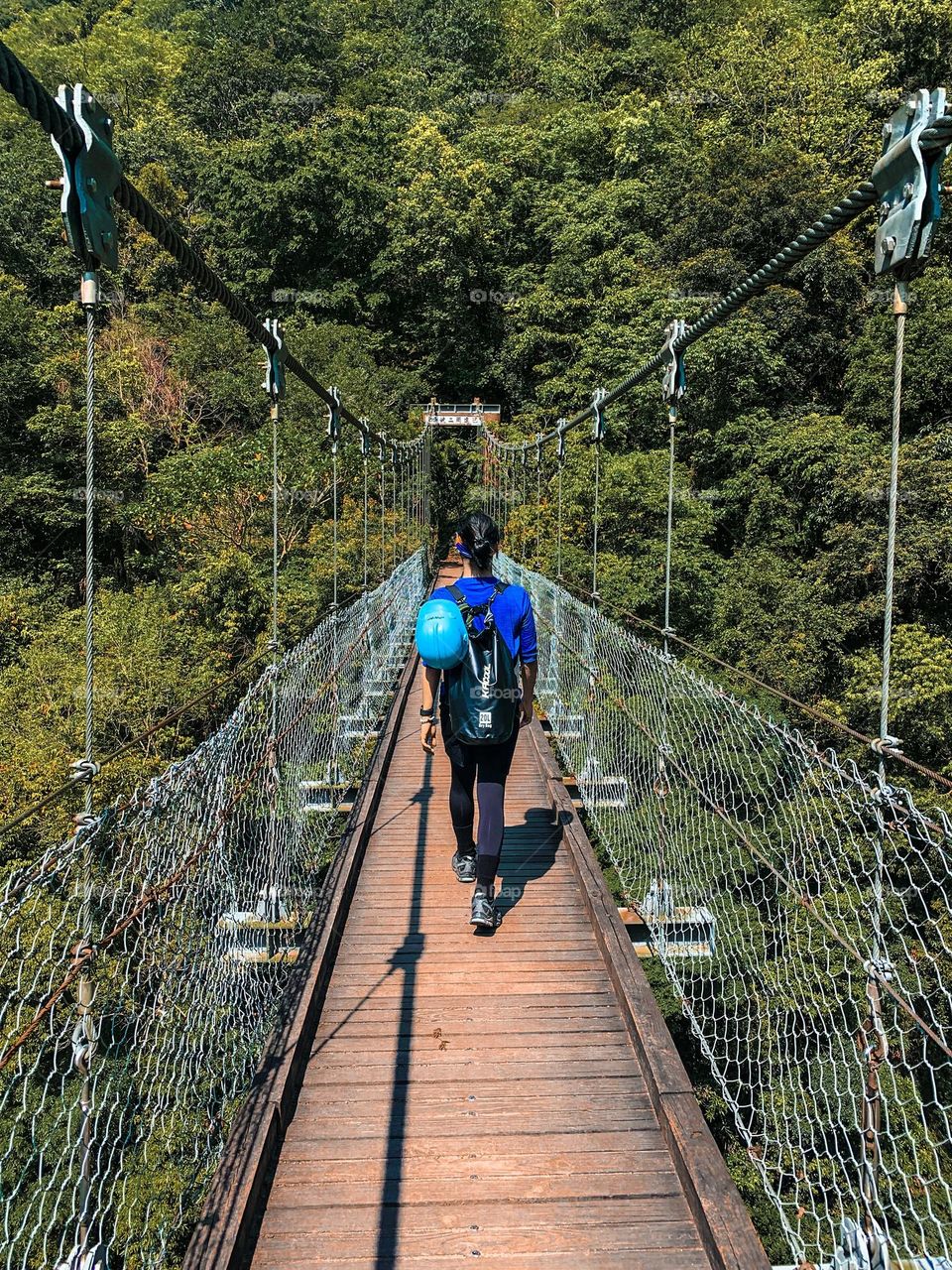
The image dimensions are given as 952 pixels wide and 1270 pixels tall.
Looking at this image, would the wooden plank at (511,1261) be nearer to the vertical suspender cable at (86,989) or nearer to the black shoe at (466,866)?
the vertical suspender cable at (86,989)

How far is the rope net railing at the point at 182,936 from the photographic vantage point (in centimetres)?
105

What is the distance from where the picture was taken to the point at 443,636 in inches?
76.2

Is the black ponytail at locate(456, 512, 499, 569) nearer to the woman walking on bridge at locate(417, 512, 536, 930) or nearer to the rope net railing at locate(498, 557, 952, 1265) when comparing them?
the woman walking on bridge at locate(417, 512, 536, 930)

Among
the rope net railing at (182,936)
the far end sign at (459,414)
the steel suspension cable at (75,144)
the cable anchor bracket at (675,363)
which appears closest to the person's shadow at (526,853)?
the rope net railing at (182,936)

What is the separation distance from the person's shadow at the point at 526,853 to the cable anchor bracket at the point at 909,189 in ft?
5.38

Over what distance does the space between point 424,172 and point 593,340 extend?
6930 millimetres

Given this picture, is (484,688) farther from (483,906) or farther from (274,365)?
(274,365)

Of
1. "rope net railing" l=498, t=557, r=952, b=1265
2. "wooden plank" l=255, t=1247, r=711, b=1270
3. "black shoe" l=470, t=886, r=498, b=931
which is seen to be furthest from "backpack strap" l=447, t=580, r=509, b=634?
"wooden plank" l=255, t=1247, r=711, b=1270

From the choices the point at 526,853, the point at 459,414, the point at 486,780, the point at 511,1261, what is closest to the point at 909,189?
the point at 486,780

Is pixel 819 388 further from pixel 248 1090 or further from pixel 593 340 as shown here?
pixel 248 1090

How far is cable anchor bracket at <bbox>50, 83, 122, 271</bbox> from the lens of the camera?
112 centimetres

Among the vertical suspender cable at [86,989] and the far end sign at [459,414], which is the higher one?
the far end sign at [459,414]

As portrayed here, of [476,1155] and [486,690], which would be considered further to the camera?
[486,690]

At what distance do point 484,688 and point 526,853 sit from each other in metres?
0.86
